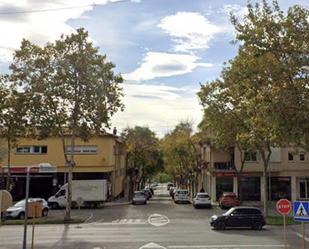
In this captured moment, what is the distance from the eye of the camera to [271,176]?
6072 cm

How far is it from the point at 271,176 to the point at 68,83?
32661 millimetres

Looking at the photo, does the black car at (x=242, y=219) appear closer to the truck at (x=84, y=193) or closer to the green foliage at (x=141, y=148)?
the truck at (x=84, y=193)

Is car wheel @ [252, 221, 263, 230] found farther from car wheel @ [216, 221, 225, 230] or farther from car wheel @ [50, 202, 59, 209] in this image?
car wheel @ [50, 202, 59, 209]

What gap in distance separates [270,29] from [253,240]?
35.0ft

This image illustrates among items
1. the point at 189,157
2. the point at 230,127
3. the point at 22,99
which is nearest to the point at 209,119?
the point at 230,127

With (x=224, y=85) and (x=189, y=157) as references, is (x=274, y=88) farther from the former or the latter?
(x=189, y=157)

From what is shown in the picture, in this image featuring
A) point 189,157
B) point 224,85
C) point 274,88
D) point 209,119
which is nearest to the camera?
point 274,88

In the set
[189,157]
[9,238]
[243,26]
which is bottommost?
[9,238]

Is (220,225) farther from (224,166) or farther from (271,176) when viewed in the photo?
(271,176)

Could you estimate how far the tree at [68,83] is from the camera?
36.5 m

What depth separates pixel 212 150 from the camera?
61.9 m

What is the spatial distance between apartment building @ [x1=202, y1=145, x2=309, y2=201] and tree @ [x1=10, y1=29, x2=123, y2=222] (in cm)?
Result: 2648

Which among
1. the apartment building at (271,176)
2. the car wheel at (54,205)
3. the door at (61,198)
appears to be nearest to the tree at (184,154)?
the apartment building at (271,176)

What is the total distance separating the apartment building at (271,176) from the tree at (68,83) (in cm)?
2648
